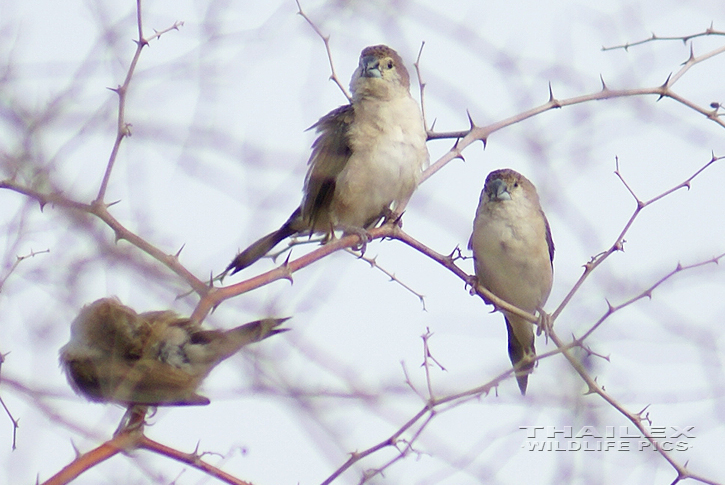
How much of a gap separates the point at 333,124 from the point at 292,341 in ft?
11.6

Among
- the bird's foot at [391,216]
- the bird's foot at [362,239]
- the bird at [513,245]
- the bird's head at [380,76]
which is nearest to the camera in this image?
the bird's foot at [362,239]

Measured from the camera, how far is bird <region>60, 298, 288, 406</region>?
366cm

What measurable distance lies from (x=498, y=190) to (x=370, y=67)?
1246 millimetres

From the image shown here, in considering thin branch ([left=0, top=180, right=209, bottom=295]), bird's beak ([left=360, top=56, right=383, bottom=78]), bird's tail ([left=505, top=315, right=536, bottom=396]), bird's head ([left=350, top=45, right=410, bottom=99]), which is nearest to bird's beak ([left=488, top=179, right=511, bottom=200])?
bird's tail ([left=505, top=315, right=536, bottom=396])

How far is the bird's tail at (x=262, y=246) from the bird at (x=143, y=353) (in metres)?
0.40

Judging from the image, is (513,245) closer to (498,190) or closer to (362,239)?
(498,190)

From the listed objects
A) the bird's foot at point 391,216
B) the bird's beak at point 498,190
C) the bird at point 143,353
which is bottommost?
the bird at point 143,353

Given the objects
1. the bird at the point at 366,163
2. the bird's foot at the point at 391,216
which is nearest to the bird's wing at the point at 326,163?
the bird at the point at 366,163

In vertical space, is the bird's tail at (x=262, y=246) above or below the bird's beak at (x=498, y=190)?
below

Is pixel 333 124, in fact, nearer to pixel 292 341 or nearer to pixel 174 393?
pixel 174 393

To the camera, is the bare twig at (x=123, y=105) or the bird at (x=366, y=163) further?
the bird at (x=366, y=163)

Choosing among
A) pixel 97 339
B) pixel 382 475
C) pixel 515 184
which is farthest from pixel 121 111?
pixel 515 184

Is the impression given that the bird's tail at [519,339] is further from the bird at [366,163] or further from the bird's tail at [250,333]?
the bird's tail at [250,333]

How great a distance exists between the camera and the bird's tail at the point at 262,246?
459 cm
